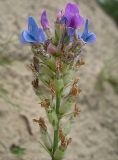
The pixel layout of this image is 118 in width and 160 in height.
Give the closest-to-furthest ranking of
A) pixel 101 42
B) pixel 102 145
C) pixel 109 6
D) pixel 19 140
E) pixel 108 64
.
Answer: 1. pixel 19 140
2. pixel 102 145
3. pixel 108 64
4. pixel 101 42
5. pixel 109 6

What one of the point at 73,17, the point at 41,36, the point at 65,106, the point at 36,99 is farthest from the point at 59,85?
the point at 36,99

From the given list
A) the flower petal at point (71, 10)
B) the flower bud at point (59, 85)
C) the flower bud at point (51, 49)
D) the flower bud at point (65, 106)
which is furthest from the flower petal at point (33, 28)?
the flower bud at point (65, 106)

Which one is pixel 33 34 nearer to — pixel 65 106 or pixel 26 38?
pixel 26 38

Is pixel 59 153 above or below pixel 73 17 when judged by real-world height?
below

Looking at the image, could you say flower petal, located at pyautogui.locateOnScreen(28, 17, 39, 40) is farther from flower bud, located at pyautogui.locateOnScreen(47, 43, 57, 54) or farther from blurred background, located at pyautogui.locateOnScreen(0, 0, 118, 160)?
blurred background, located at pyautogui.locateOnScreen(0, 0, 118, 160)

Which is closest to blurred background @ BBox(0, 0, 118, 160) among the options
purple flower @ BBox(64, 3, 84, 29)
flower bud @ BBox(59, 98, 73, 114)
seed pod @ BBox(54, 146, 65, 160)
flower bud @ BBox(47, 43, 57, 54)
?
seed pod @ BBox(54, 146, 65, 160)

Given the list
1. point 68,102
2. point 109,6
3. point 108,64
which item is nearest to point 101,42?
point 108,64

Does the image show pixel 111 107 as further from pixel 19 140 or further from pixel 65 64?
pixel 65 64
